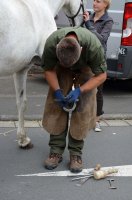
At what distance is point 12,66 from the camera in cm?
396

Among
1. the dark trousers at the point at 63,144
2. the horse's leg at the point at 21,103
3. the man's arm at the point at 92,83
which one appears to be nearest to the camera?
the man's arm at the point at 92,83

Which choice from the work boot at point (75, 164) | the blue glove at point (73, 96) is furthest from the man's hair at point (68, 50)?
the work boot at point (75, 164)

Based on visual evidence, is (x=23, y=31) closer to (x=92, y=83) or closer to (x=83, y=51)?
(x=83, y=51)

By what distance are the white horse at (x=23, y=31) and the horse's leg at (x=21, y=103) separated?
1 cm

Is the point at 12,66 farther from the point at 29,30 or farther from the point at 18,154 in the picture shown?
the point at 18,154

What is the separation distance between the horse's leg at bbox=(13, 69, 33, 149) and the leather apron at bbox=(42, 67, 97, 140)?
391 millimetres

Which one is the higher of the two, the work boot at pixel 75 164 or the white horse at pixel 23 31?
the white horse at pixel 23 31

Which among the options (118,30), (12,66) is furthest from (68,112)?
(118,30)

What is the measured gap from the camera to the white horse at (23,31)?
3.70m

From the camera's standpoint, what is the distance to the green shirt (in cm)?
403

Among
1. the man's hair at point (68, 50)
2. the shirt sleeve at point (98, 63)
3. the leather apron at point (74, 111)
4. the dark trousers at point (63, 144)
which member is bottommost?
the dark trousers at point (63, 144)

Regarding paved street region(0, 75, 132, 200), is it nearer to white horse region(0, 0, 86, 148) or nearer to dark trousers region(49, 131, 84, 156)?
dark trousers region(49, 131, 84, 156)

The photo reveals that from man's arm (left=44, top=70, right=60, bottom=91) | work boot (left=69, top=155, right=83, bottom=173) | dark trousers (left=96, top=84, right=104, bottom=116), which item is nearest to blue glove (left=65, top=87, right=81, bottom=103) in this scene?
man's arm (left=44, top=70, right=60, bottom=91)

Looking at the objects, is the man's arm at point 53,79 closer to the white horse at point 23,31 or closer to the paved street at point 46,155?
the white horse at point 23,31
